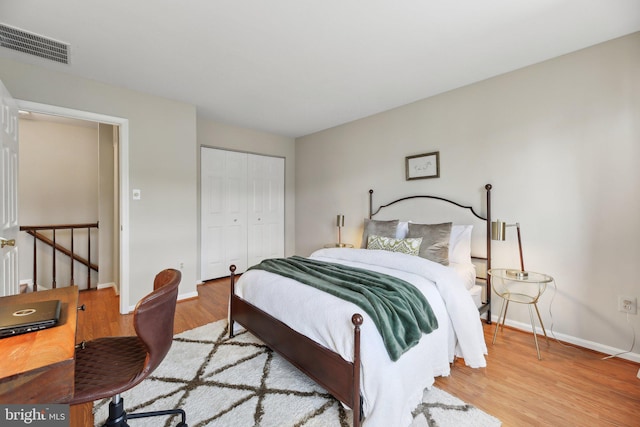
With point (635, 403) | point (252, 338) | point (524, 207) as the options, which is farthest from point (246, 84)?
point (635, 403)

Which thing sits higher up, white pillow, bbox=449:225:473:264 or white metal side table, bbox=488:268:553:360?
white pillow, bbox=449:225:473:264

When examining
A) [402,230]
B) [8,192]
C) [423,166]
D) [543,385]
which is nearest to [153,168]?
[8,192]

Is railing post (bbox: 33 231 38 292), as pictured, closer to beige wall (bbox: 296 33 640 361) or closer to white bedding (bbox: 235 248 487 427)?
white bedding (bbox: 235 248 487 427)

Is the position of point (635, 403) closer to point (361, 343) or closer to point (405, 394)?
point (405, 394)

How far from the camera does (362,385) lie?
141 centimetres

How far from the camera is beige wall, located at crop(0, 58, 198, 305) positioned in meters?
2.82

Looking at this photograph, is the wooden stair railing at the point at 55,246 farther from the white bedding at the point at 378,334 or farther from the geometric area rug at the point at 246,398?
the white bedding at the point at 378,334

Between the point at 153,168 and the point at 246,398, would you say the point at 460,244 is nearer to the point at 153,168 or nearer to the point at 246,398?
the point at 246,398

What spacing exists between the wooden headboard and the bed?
2 centimetres

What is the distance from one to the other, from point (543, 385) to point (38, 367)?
263cm

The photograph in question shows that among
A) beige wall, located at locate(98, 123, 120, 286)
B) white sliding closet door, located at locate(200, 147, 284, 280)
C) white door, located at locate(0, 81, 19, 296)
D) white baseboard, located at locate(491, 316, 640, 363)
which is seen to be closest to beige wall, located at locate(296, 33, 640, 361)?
white baseboard, located at locate(491, 316, 640, 363)

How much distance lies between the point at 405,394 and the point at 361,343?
0.43 meters

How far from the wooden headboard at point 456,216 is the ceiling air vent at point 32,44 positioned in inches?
143

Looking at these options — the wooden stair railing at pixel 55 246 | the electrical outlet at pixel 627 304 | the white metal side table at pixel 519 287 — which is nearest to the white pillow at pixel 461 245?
the white metal side table at pixel 519 287
